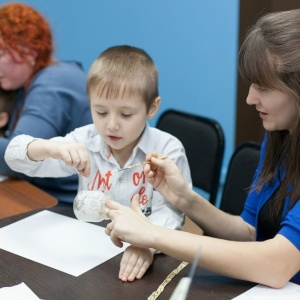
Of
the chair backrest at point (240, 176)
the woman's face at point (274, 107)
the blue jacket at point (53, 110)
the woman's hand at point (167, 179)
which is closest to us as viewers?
the woman's face at point (274, 107)

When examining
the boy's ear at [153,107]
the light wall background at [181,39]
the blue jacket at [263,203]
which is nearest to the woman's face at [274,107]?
the blue jacket at [263,203]

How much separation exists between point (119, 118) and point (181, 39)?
6.71ft

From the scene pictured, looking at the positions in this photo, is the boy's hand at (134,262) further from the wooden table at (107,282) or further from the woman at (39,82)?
the woman at (39,82)

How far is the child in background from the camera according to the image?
2.48 m

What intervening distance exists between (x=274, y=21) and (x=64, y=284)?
793 mm

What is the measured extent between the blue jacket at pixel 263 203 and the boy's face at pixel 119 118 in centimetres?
37

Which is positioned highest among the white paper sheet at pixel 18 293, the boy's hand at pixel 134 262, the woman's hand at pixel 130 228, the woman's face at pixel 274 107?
the woman's face at pixel 274 107

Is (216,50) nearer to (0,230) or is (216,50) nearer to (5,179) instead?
(5,179)

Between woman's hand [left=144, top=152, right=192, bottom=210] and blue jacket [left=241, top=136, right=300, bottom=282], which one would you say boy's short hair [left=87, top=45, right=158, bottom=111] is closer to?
woman's hand [left=144, top=152, right=192, bottom=210]

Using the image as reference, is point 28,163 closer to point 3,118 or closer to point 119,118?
point 119,118

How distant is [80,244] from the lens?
158 cm

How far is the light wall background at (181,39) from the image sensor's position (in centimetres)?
351

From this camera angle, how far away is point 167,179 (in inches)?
65.3

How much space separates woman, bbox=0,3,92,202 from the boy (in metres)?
0.39
